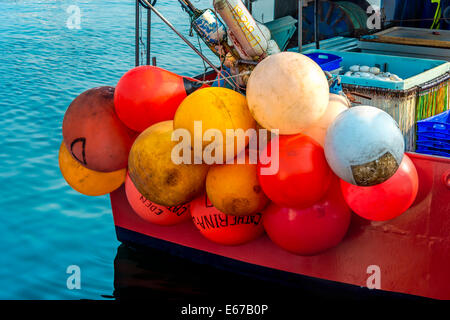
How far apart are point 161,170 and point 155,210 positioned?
712 mm

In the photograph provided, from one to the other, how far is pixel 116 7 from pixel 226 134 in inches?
628

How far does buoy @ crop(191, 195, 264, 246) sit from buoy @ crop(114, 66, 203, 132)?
66 cm

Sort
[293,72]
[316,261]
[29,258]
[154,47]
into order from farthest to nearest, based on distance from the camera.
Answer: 1. [154,47]
2. [29,258]
3. [316,261]
4. [293,72]

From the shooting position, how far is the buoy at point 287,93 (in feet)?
9.21

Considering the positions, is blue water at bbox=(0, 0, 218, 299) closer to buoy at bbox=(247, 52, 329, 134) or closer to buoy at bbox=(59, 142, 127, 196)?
buoy at bbox=(59, 142, 127, 196)

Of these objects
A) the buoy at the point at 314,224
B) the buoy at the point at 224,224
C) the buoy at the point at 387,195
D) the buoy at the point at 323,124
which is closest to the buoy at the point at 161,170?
the buoy at the point at 224,224

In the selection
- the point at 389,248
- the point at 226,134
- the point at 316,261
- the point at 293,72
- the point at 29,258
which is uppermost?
the point at 293,72

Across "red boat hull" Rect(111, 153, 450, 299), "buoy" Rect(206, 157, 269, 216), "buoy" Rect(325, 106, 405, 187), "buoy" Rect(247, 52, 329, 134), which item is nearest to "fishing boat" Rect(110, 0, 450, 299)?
"red boat hull" Rect(111, 153, 450, 299)

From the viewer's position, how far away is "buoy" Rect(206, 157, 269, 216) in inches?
122

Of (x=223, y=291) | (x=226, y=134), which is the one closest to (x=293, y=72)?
(x=226, y=134)

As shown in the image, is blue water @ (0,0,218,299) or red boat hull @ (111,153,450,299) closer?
red boat hull @ (111,153,450,299)

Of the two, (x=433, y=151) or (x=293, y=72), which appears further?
(x=433, y=151)

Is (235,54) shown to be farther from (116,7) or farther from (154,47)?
(116,7)

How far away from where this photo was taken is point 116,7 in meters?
17.6
